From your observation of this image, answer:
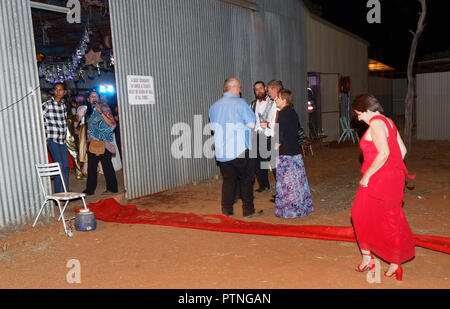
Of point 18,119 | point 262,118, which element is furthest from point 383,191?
point 18,119

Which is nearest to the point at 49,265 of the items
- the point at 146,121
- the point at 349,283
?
the point at 349,283

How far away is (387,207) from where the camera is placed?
12.4 ft

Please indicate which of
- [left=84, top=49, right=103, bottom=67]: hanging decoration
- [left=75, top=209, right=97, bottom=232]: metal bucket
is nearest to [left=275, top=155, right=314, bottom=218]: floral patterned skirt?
[left=75, top=209, right=97, bottom=232]: metal bucket

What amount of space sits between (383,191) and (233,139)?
8.65 ft

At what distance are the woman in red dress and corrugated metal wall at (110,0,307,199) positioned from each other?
195 inches

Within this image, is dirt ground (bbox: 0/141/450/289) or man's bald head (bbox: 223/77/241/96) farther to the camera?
man's bald head (bbox: 223/77/241/96)

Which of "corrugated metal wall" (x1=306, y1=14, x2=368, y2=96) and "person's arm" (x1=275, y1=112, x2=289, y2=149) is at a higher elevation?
"corrugated metal wall" (x1=306, y1=14, x2=368, y2=96)

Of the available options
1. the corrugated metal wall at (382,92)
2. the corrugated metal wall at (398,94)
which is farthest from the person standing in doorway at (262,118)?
the corrugated metal wall at (398,94)

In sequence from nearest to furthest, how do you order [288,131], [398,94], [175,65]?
[288,131]
[175,65]
[398,94]

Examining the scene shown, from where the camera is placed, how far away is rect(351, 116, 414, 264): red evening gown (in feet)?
12.3

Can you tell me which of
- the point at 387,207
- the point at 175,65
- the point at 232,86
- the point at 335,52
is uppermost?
the point at 335,52

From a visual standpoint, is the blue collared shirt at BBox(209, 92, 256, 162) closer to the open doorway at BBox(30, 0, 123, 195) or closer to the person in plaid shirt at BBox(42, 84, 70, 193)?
the open doorway at BBox(30, 0, 123, 195)

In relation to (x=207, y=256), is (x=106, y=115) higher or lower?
higher

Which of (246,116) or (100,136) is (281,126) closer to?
(246,116)
